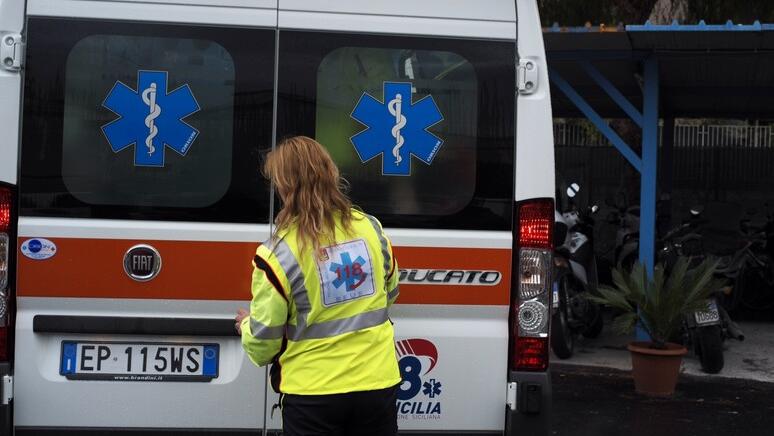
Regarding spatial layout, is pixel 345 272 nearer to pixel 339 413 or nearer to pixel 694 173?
pixel 339 413

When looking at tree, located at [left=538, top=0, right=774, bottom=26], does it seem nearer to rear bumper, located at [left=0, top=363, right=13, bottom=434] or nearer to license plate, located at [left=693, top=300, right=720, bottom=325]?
license plate, located at [left=693, top=300, right=720, bottom=325]

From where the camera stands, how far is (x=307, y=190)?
3.51 m

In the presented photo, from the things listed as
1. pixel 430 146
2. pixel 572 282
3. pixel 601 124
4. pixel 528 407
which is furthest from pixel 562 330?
pixel 430 146

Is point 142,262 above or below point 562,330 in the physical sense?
above

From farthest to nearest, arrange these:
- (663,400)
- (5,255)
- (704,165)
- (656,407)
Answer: (704,165) → (663,400) → (656,407) → (5,255)

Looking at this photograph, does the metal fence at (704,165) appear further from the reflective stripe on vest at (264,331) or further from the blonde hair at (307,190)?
the reflective stripe on vest at (264,331)

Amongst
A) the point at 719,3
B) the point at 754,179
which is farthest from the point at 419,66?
the point at 754,179

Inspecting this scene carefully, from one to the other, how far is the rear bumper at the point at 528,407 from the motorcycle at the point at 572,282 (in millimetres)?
4540

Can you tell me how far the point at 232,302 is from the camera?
4191mm

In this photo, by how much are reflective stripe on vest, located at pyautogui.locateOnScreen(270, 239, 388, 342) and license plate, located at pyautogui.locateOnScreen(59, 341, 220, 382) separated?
80 centimetres

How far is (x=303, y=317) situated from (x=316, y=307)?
53mm

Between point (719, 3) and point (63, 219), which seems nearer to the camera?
point (63, 219)

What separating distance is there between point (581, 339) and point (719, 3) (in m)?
6.45

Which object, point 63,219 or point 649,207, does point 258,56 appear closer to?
point 63,219
